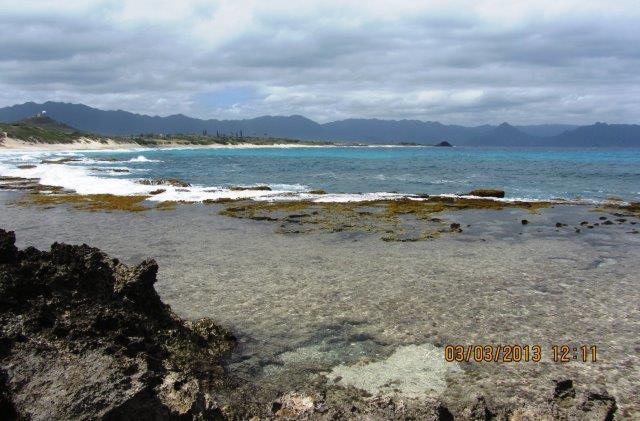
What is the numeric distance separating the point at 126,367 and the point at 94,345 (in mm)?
1021

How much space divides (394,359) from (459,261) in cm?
887

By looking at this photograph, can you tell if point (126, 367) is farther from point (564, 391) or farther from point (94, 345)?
point (564, 391)

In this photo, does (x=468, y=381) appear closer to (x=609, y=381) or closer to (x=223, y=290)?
(x=609, y=381)

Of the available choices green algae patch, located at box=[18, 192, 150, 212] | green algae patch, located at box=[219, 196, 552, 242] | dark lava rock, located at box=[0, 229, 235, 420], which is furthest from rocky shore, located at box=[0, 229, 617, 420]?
green algae patch, located at box=[18, 192, 150, 212]

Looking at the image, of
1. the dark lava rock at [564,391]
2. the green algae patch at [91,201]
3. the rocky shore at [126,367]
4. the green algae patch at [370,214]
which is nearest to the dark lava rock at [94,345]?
the rocky shore at [126,367]

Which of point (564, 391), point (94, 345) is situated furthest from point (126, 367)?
point (564, 391)

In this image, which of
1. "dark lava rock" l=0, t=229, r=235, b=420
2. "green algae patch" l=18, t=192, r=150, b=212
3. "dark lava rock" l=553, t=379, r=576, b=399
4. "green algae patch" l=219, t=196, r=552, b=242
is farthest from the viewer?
"green algae patch" l=18, t=192, r=150, b=212

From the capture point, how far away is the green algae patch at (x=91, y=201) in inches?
1241

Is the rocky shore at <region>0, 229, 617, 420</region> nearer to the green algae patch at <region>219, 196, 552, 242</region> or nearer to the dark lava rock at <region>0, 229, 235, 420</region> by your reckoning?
the dark lava rock at <region>0, 229, 235, 420</region>

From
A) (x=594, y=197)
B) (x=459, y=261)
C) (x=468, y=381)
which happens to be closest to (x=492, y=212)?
(x=459, y=261)

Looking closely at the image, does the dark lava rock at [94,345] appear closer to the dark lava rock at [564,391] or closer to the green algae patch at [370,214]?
the dark lava rock at [564,391]

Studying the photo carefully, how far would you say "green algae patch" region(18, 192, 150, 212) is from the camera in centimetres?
3153

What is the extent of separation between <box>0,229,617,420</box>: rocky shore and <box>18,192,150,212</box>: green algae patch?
22696mm

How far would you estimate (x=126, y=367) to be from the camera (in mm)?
6430
